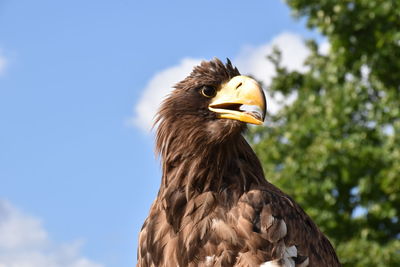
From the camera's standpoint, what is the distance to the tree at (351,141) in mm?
16531

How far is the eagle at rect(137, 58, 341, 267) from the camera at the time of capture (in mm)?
5133

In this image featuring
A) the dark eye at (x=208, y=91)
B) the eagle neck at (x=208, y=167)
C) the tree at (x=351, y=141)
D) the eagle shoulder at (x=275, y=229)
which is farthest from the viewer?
the tree at (x=351, y=141)

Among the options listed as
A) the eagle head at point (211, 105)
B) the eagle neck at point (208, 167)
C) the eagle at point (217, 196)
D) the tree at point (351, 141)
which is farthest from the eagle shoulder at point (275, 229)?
the tree at point (351, 141)

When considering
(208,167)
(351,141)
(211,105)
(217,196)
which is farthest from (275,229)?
(351,141)

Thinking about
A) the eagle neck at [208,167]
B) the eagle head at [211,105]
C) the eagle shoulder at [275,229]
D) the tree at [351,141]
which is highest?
the tree at [351,141]

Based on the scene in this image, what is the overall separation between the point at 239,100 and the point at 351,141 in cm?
1275

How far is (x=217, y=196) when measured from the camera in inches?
210

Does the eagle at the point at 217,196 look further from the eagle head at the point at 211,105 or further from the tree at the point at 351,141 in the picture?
the tree at the point at 351,141

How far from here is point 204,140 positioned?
18.0 ft

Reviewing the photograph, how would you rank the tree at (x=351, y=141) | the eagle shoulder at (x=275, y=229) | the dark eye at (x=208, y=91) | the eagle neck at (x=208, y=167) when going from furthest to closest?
1. the tree at (x=351, y=141)
2. the dark eye at (x=208, y=91)
3. the eagle neck at (x=208, y=167)
4. the eagle shoulder at (x=275, y=229)

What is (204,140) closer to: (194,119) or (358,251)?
(194,119)

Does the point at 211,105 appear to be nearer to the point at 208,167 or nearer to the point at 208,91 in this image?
the point at 208,91

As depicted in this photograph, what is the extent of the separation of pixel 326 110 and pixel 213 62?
42.4 feet

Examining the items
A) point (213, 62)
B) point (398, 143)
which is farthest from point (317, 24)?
point (213, 62)
